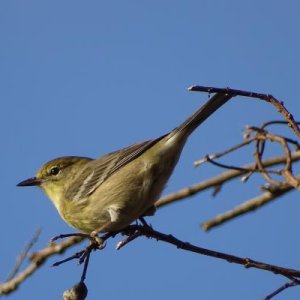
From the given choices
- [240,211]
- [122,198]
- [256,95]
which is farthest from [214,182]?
[256,95]

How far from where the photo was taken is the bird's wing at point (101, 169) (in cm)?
591

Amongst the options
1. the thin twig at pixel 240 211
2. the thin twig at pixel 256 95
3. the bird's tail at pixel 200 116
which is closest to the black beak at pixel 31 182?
the bird's tail at pixel 200 116

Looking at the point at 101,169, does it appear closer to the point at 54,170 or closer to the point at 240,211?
the point at 54,170

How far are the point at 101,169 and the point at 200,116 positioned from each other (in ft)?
5.08

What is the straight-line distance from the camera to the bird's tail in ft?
16.0

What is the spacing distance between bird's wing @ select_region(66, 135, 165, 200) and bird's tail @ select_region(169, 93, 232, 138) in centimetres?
29

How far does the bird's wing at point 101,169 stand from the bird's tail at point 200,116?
0.95ft

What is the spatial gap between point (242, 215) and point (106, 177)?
243 centimetres

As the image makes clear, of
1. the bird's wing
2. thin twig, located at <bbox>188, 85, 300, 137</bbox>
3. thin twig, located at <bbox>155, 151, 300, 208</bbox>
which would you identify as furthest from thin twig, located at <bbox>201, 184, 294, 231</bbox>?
the bird's wing

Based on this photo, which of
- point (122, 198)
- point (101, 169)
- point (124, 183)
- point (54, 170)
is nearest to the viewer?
point (122, 198)

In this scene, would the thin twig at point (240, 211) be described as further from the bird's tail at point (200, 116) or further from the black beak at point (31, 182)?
the black beak at point (31, 182)

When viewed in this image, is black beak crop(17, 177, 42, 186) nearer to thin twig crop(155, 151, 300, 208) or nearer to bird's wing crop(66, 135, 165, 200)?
bird's wing crop(66, 135, 165, 200)

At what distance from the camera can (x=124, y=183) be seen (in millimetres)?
5688

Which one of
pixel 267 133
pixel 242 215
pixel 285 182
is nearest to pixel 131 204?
pixel 242 215
